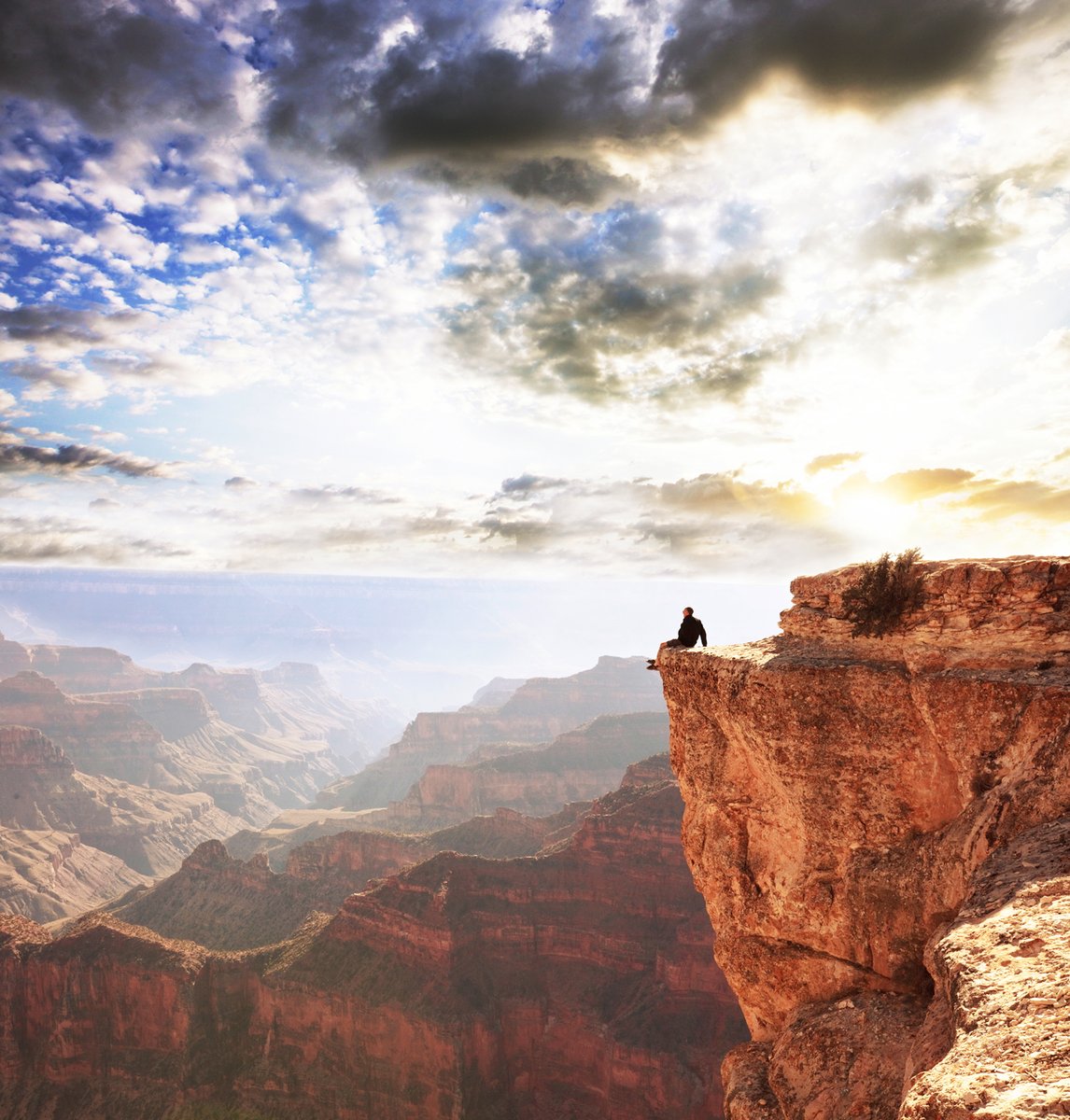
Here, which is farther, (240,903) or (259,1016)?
(240,903)

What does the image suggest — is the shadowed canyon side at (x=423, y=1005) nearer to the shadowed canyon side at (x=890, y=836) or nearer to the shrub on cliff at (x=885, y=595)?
the shadowed canyon side at (x=890, y=836)

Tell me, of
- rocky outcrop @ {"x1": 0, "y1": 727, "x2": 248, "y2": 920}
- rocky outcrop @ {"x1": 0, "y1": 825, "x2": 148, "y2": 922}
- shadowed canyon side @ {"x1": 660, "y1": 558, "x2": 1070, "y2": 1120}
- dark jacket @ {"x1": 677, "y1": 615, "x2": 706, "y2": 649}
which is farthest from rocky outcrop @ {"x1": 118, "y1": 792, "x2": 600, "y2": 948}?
shadowed canyon side @ {"x1": 660, "y1": 558, "x2": 1070, "y2": 1120}

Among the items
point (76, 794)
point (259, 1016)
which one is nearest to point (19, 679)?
point (76, 794)

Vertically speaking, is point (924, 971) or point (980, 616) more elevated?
point (980, 616)

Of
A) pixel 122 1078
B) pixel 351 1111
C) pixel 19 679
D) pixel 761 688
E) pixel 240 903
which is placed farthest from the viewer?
pixel 19 679

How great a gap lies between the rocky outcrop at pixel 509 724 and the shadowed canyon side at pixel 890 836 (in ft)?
564

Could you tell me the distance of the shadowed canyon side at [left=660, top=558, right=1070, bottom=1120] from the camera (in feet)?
27.3

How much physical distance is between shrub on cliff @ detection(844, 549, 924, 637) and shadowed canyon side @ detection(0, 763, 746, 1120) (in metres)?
41.9

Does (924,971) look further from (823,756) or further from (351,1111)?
(351,1111)

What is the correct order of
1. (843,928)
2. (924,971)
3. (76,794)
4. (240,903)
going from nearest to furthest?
(924,971) → (843,928) → (240,903) → (76,794)

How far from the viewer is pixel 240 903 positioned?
77.6m

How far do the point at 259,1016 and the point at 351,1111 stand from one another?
32.2 ft

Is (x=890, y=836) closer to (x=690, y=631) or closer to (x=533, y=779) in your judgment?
(x=690, y=631)

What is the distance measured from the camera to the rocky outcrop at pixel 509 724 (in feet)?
618
